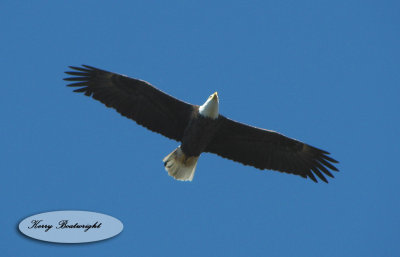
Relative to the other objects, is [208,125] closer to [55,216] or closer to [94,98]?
[94,98]

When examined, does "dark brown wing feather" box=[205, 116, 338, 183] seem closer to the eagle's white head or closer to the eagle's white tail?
the eagle's white tail

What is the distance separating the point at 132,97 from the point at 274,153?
2.27 metres

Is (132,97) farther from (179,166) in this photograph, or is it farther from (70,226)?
(70,226)

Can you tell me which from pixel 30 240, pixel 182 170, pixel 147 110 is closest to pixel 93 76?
pixel 147 110

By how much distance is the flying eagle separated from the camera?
7156mm

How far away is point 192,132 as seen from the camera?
23.2 feet

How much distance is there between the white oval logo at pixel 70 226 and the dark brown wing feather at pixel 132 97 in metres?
1.52

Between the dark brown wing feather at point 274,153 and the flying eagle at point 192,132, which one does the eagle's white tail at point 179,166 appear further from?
the dark brown wing feather at point 274,153

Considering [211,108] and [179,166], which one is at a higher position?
[211,108]

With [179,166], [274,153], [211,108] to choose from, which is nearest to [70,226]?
[179,166]

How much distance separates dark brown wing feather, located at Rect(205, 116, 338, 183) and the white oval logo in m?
1.83

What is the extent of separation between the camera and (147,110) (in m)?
7.35

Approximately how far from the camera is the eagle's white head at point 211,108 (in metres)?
6.84

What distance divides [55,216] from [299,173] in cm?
363
